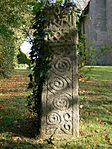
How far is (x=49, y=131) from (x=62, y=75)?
3.05ft

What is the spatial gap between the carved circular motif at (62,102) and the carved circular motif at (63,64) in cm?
44

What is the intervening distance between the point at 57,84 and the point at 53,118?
55cm

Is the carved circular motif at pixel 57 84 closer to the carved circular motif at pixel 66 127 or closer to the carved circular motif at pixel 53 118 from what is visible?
the carved circular motif at pixel 53 118

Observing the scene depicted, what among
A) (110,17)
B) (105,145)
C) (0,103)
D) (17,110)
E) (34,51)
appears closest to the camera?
(105,145)

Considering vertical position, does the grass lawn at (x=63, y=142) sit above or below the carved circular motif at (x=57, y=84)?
below

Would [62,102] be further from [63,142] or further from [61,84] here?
[63,142]

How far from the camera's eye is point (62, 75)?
9.12 feet

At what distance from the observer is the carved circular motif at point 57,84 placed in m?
2.76

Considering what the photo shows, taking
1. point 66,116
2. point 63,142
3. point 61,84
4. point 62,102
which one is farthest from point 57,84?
point 63,142

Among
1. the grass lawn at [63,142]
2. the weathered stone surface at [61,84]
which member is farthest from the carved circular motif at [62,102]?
the grass lawn at [63,142]

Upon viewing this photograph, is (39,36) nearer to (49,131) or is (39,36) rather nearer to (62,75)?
(62,75)

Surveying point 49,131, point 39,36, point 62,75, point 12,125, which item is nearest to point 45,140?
point 49,131

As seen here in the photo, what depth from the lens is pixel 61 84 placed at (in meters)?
2.78

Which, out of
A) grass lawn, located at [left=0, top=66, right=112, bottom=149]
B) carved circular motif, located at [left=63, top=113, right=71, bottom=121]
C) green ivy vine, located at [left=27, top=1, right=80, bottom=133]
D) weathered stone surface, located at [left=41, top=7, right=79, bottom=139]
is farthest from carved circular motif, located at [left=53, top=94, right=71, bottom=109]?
grass lawn, located at [left=0, top=66, right=112, bottom=149]
